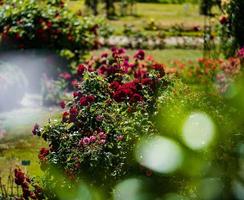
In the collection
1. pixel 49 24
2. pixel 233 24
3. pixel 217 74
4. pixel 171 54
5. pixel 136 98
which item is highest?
pixel 136 98

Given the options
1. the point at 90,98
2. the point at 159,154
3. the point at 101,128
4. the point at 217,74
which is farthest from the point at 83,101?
the point at 217,74

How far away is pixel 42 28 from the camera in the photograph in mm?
15141

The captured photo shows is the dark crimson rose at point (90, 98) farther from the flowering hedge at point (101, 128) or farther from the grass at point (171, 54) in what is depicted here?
the grass at point (171, 54)

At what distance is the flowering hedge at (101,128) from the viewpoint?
6738mm

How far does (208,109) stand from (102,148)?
5.77ft

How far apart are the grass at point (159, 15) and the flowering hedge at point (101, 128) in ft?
52.2

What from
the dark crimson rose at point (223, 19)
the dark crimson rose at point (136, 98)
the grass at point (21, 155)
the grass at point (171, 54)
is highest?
the dark crimson rose at point (136, 98)

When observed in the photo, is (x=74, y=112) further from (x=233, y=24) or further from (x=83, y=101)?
(x=233, y=24)

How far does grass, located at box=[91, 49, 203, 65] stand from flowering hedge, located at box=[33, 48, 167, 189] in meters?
10.5

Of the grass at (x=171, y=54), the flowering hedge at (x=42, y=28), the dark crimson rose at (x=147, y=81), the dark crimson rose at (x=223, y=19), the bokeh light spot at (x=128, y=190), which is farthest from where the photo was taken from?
the grass at (x=171, y=54)

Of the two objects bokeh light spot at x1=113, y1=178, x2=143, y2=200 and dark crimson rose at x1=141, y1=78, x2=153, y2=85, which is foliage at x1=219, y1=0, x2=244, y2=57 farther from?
bokeh light spot at x1=113, y1=178, x2=143, y2=200

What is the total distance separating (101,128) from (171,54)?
42.5 feet

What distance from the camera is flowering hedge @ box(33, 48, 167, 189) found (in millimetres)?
6738

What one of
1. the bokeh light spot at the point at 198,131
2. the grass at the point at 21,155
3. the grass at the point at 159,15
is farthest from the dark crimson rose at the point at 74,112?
the grass at the point at 159,15
